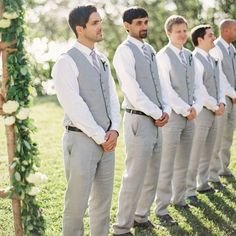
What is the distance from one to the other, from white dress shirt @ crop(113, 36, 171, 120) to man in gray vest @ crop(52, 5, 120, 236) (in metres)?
0.58

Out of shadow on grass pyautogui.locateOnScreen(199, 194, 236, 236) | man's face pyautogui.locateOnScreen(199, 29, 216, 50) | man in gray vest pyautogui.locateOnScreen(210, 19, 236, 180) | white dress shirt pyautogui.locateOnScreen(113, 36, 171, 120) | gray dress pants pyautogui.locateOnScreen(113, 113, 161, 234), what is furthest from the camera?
man in gray vest pyautogui.locateOnScreen(210, 19, 236, 180)

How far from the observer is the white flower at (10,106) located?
386cm

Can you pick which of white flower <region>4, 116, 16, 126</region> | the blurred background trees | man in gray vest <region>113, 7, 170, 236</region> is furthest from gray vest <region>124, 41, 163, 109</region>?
the blurred background trees

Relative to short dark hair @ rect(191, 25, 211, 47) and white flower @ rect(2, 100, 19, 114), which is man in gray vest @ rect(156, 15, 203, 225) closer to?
short dark hair @ rect(191, 25, 211, 47)

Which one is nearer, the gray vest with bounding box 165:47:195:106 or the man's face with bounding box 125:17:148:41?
the man's face with bounding box 125:17:148:41

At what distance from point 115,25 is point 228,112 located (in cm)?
1596

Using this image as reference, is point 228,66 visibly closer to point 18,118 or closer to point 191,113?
point 191,113

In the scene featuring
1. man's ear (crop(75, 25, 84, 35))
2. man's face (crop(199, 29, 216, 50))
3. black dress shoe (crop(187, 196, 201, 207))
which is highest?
man's ear (crop(75, 25, 84, 35))

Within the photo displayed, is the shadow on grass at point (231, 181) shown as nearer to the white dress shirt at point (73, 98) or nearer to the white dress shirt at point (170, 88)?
the white dress shirt at point (170, 88)

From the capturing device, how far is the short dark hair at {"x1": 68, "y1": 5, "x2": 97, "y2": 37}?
4.40 m

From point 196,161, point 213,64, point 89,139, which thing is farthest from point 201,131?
point 89,139

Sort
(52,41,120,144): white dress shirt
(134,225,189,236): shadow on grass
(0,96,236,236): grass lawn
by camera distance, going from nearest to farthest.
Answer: (52,41,120,144): white dress shirt → (134,225,189,236): shadow on grass → (0,96,236,236): grass lawn

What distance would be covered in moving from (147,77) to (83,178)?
4.26 feet

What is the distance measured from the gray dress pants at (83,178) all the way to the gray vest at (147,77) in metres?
0.90
